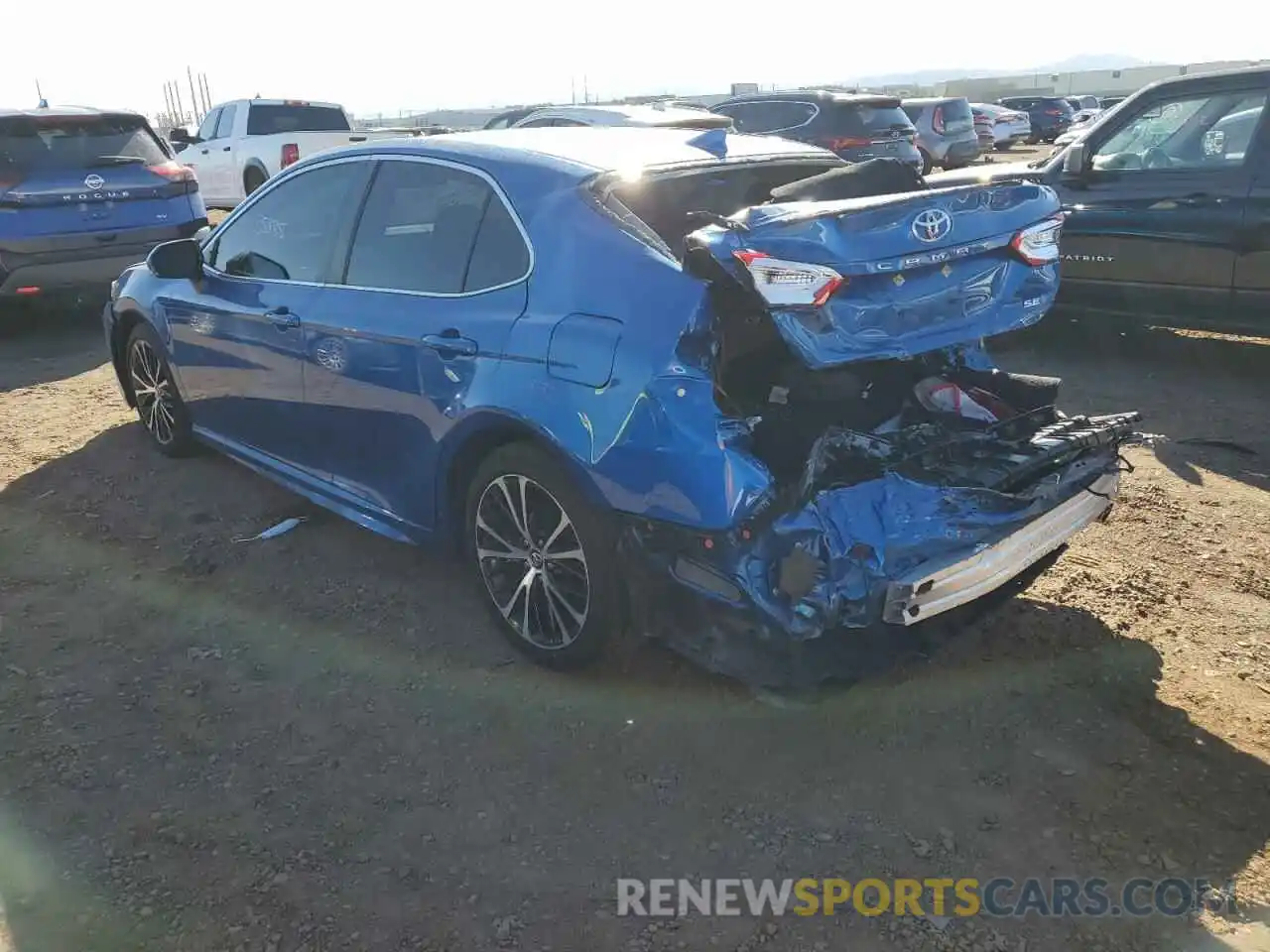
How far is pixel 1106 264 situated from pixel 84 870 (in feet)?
21.8

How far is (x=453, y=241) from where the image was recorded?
3.63 meters

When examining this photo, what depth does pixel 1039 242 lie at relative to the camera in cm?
340

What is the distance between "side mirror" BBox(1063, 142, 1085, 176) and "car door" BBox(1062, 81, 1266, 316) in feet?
0.14

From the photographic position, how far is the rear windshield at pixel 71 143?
801 cm

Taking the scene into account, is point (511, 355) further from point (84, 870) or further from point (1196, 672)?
point (1196, 672)

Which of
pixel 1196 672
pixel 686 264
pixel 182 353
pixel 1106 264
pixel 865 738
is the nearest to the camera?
pixel 686 264

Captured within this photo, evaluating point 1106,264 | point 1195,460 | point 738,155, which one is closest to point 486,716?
point 738,155

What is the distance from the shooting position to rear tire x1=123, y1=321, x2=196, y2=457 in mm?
5414

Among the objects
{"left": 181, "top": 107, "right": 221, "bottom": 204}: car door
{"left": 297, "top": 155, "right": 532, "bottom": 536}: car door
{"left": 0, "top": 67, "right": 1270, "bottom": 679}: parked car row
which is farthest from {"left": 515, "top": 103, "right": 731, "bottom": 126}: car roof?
{"left": 297, "top": 155, "right": 532, "bottom": 536}: car door

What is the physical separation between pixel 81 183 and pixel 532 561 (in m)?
6.70

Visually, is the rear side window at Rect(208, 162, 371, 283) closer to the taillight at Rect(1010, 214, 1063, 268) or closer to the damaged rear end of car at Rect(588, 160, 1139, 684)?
the damaged rear end of car at Rect(588, 160, 1139, 684)

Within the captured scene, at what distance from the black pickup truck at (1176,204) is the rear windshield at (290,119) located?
11721 mm

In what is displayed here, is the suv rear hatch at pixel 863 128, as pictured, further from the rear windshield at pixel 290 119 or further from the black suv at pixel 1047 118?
the black suv at pixel 1047 118

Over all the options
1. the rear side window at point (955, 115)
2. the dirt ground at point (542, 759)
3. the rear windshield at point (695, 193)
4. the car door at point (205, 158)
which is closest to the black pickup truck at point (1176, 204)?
the dirt ground at point (542, 759)
